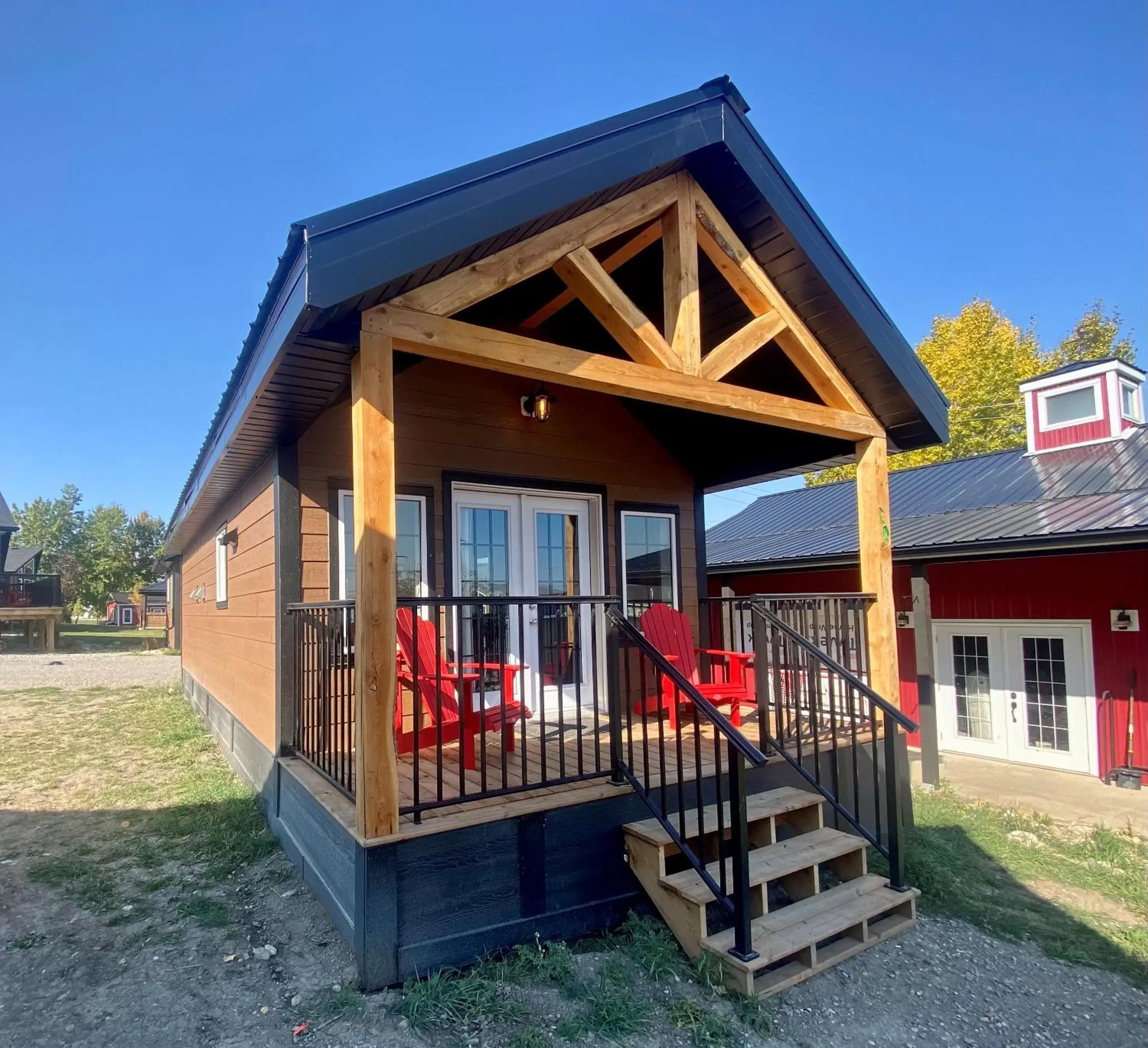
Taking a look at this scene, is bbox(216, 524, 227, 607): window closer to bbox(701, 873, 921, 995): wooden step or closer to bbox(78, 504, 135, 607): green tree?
bbox(701, 873, 921, 995): wooden step

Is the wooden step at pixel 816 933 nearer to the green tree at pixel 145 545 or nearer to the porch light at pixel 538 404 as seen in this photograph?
the porch light at pixel 538 404

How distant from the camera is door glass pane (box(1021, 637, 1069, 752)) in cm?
775

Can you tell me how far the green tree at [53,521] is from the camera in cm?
4588

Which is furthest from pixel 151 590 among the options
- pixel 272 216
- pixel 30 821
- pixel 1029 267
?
pixel 1029 267

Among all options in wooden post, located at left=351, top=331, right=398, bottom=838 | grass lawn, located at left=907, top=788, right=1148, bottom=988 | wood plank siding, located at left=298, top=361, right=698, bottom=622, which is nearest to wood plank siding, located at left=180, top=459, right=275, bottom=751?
wood plank siding, located at left=298, top=361, right=698, bottom=622

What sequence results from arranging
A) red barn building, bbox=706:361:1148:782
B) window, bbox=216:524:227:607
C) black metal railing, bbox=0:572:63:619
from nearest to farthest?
window, bbox=216:524:227:607
red barn building, bbox=706:361:1148:782
black metal railing, bbox=0:572:63:619

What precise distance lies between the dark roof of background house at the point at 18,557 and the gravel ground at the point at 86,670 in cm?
757

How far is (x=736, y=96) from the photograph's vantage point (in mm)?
3604

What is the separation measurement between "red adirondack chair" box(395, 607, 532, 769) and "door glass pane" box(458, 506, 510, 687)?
0.69 m

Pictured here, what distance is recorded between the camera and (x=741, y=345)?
3.81 meters

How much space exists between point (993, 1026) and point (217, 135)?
10.8 meters

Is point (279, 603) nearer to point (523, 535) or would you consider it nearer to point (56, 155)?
point (523, 535)

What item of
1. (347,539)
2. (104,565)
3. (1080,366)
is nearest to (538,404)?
(347,539)

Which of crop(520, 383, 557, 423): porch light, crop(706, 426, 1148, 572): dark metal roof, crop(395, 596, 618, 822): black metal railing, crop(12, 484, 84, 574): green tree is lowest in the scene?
crop(395, 596, 618, 822): black metal railing
